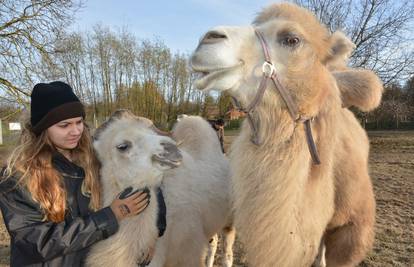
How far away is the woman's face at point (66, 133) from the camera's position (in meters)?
2.35

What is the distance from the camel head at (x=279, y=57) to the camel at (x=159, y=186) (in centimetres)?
102

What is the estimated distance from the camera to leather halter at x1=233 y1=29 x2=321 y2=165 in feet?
6.72

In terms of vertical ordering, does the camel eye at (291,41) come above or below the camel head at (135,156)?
above

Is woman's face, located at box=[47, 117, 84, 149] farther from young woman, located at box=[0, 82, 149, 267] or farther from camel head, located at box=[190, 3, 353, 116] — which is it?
camel head, located at box=[190, 3, 353, 116]

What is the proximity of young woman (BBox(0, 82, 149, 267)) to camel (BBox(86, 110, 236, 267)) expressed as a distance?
25cm

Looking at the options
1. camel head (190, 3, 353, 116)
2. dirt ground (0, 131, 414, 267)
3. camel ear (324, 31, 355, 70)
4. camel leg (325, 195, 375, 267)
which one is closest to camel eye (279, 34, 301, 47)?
camel head (190, 3, 353, 116)

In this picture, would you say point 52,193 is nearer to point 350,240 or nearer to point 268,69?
point 268,69

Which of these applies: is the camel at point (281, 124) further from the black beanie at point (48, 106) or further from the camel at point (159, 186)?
the black beanie at point (48, 106)

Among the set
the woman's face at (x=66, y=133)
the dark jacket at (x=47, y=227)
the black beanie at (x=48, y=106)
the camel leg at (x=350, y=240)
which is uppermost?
the black beanie at (x=48, y=106)

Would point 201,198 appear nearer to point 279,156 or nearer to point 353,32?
point 279,156

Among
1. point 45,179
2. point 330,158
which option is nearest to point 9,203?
point 45,179

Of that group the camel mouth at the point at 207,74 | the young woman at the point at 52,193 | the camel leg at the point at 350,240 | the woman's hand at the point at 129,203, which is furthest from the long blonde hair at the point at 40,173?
the camel leg at the point at 350,240

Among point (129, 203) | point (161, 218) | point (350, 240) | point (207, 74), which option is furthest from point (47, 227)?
point (350, 240)

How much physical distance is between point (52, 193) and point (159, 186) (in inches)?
43.9
